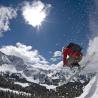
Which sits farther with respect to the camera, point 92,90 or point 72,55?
point 72,55

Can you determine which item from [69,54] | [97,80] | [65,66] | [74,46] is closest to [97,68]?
[97,80]

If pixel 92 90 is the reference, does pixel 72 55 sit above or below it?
above

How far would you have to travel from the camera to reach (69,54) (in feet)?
85.3

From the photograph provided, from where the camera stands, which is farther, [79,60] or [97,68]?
[79,60]

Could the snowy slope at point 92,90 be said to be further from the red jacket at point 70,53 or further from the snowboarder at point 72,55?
the red jacket at point 70,53

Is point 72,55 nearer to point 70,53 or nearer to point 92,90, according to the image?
point 70,53

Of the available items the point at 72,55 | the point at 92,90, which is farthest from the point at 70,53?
the point at 92,90

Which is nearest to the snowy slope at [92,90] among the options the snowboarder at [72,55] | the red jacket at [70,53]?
the snowboarder at [72,55]

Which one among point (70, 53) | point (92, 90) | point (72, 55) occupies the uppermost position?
point (70, 53)

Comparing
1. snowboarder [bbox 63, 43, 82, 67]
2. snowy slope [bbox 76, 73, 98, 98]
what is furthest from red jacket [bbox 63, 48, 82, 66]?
snowy slope [bbox 76, 73, 98, 98]

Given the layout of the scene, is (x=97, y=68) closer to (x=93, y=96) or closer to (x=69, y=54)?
(x=93, y=96)

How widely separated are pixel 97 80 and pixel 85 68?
12.3 metres

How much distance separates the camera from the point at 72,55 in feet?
84.5

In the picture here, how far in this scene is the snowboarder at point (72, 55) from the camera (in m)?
24.4
